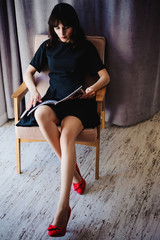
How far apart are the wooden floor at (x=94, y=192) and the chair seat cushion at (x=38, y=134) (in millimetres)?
335

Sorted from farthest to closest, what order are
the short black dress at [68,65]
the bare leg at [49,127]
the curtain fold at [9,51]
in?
the curtain fold at [9,51], the short black dress at [68,65], the bare leg at [49,127]

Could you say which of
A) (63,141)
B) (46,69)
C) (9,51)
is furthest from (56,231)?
(9,51)

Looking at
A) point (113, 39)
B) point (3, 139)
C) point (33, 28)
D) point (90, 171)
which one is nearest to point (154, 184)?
point (90, 171)

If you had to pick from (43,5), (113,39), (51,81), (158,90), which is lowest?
(158,90)

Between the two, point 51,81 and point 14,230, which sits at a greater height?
point 51,81

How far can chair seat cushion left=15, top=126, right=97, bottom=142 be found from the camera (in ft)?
4.99

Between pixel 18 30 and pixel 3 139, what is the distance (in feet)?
3.11

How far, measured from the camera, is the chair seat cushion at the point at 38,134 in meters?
1.52

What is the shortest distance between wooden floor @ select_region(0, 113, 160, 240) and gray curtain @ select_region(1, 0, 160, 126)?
33 centimetres

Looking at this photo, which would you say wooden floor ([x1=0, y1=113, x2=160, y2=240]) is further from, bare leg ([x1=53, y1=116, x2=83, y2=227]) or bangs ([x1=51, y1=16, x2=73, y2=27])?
bangs ([x1=51, y1=16, x2=73, y2=27])

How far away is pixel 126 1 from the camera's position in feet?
6.07

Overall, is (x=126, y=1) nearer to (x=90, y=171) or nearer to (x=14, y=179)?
(x=90, y=171)

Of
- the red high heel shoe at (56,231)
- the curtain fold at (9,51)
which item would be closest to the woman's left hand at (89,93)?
the red high heel shoe at (56,231)

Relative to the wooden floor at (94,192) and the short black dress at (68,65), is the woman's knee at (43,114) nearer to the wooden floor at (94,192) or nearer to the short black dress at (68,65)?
the short black dress at (68,65)
